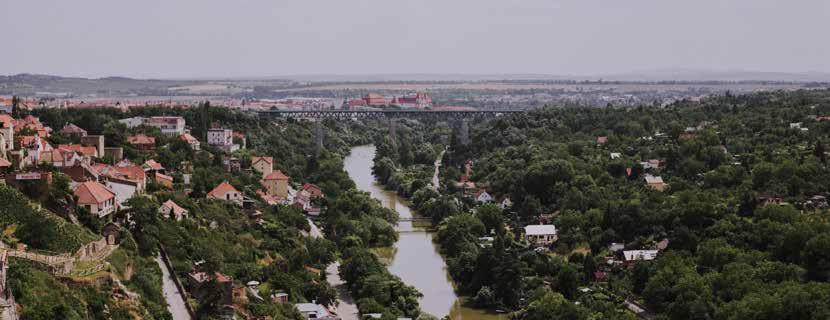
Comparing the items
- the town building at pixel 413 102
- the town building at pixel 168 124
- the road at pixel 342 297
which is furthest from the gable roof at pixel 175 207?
the town building at pixel 413 102

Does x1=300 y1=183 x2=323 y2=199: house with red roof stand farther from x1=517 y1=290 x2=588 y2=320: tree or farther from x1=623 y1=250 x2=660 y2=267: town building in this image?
x1=517 y1=290 x2=588 y2=320: tree

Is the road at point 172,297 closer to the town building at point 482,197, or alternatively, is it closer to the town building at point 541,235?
the town building at point 541,235

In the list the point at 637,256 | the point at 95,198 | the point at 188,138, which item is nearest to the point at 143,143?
the point at 188,138

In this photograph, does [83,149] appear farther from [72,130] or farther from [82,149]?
[72,130]

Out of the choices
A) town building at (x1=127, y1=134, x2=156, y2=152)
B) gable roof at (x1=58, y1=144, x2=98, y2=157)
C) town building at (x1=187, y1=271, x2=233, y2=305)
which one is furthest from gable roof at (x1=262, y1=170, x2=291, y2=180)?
town building at (x1=187, y1=271, x2=233, y2=305)

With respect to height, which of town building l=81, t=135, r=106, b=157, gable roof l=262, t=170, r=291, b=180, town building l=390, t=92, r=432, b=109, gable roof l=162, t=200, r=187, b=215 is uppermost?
town building l=81, t=135, r=106, b=157

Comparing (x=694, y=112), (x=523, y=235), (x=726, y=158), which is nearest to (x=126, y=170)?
(x=523, y=235)
